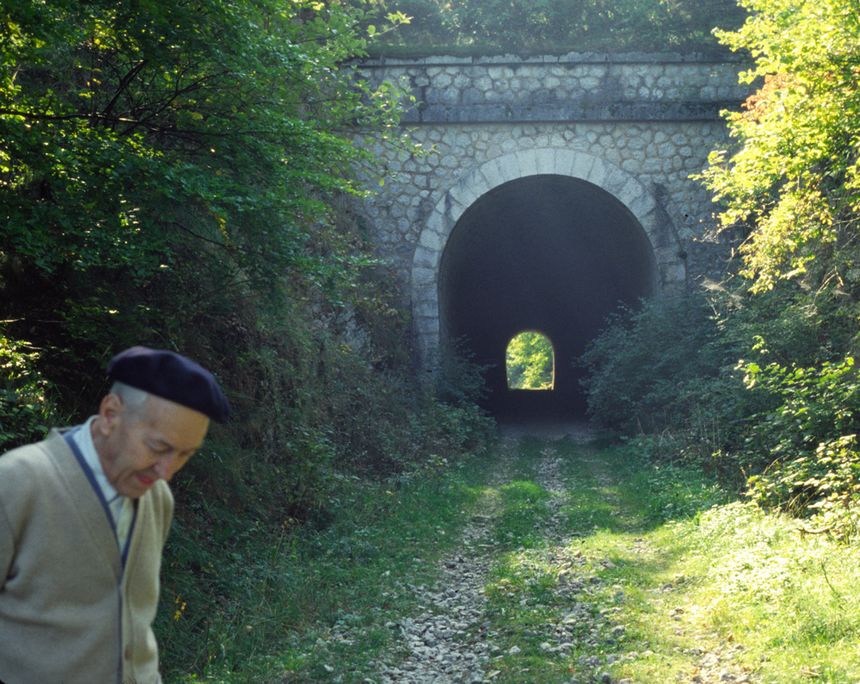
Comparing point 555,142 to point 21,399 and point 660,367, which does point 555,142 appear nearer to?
point 660,367

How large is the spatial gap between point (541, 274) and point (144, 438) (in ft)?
77.5

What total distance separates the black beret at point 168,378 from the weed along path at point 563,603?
3.56 m

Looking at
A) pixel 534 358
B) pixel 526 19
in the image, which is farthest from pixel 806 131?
pixel 534 358

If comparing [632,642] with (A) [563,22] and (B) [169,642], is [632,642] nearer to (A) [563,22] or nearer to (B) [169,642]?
(B) [169,642]

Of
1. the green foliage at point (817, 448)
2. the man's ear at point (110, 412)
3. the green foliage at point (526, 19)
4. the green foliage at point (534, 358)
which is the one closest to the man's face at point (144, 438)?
the man's ear at point (110, 412)

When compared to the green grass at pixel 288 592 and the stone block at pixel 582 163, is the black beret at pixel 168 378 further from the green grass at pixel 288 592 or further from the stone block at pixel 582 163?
the stone block at pixel 582 163

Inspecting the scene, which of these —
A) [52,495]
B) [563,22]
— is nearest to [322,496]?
[52,495]

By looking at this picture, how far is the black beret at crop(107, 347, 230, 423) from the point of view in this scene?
2.00 meters

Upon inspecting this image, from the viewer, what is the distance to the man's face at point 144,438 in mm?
2021

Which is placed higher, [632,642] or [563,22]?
[563,22]

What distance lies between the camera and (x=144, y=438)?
2.03 m

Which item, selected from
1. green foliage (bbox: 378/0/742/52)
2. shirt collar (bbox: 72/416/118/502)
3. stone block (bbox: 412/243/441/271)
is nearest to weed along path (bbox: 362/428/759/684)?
shirt collar (bbox: 72/416/118/502)

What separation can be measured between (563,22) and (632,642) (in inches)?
612

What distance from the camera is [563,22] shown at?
60.4 feet
